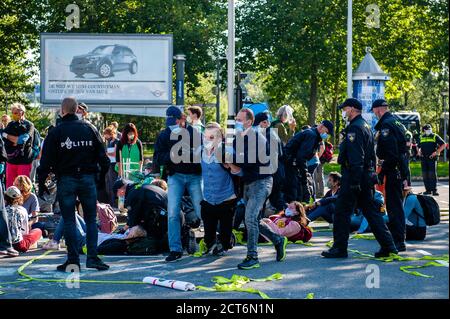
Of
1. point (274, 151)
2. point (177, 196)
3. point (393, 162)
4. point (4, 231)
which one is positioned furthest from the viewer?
point (4, 231)

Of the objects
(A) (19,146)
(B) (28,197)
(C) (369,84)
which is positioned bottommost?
(B) (28,197)

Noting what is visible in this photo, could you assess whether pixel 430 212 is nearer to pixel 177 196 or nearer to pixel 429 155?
pixel 177 196

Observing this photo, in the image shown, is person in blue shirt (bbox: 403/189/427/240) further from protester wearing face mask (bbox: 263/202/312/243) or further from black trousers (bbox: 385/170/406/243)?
protester wearing face mask (bbox: 263/202/312/243)

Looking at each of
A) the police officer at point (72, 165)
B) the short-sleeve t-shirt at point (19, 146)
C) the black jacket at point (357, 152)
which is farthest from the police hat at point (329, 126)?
the short-sleeve t-shirt at point (19, 146)

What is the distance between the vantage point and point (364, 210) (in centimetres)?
1047

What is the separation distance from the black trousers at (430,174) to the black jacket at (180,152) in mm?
12057

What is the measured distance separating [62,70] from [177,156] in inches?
799

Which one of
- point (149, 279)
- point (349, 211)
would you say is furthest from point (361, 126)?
point (149, 279)

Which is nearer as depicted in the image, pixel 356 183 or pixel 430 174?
pixel 356 183

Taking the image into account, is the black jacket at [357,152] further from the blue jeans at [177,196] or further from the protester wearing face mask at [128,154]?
the protester wearing face mask at [128,154]

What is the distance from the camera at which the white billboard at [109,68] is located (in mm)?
29656

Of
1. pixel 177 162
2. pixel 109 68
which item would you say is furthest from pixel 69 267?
pixel 109 68

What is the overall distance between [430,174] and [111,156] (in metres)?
8.47

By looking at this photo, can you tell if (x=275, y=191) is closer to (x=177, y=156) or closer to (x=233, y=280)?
(x=177, y=156)
